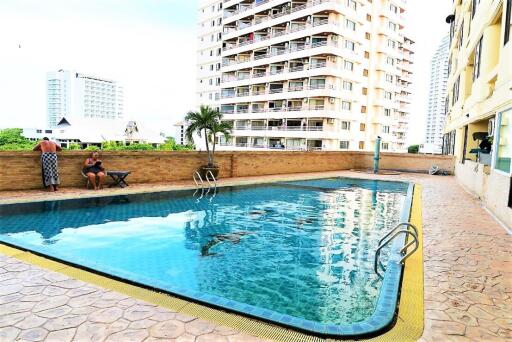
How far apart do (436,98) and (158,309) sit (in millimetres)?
141651

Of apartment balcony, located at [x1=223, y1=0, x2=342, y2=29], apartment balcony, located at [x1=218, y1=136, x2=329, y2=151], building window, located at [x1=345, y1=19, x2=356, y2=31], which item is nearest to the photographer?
apartment balcony, located at [x1=223, y1=0, x2=342, y2=29]

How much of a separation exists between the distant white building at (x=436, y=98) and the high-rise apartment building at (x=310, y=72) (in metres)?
67.1

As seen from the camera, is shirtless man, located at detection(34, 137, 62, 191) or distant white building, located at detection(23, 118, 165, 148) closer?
shirtless man, located at detection(34, 137, 62, 191)

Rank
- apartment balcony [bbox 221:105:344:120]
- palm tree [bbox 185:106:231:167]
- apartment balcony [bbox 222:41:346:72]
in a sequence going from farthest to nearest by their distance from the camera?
apartment balcony [bbox 221:105:344:120]
apartment balcony [bbox 222:41:346:72]
palm tree [bbox 185:106:231:167]

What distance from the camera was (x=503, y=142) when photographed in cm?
960

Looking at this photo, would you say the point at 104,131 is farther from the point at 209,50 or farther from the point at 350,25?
the point at 350,25

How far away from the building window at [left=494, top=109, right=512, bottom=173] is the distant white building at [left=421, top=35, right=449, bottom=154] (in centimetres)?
11472

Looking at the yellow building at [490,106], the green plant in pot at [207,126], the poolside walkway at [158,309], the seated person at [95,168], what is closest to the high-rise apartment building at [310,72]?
the yellow building at [490,106]

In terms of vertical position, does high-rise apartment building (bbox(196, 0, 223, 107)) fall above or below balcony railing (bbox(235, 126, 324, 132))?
above

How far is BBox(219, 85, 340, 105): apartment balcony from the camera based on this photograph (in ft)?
143

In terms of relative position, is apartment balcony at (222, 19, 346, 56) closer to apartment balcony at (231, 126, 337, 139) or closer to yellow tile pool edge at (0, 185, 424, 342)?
apartment balcony at (231, 126, 337, 139)

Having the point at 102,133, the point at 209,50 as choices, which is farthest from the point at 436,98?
the point at 102,133

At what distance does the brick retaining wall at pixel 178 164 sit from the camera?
36.8ft

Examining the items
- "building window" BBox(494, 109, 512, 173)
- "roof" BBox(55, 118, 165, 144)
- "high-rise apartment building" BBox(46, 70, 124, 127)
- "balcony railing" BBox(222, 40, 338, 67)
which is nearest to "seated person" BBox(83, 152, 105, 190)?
"building window" BBox(494, 109, 512, 173)
